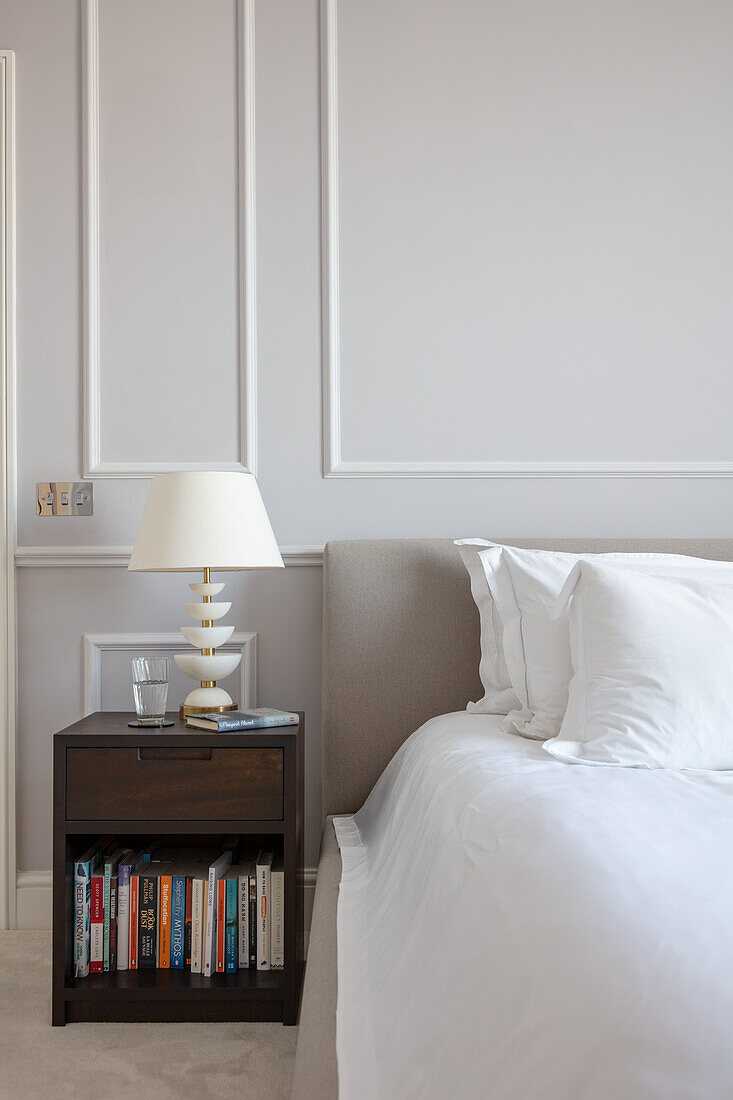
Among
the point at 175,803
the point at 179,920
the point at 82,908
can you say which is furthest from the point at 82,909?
the point at 175,803

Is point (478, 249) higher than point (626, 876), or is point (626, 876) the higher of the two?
point (478, 249)

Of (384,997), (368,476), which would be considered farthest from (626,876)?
(368,476)

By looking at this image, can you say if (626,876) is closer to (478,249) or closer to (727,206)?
(478,249)

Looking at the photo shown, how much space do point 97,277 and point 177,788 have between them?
136cm

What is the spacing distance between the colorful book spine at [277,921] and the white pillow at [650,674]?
711 millimetres

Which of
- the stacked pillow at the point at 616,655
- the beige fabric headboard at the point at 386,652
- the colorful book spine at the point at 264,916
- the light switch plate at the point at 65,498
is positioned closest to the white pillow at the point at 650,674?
the stacked pillow at the point at 616,655

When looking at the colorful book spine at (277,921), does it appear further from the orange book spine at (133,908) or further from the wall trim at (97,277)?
the wall trim at (97,277)

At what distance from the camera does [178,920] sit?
1.75m

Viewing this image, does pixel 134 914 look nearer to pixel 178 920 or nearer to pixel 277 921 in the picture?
pixel 178 920

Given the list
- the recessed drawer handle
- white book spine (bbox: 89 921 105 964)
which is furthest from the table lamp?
white book spine (bbox: 89 921 105 964)

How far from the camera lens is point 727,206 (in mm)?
2258

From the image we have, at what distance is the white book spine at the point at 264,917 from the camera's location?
174 cm

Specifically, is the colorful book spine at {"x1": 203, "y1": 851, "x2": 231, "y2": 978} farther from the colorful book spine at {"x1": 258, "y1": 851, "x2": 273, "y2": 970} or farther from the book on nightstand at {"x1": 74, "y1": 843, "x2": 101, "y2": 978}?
the book on nightstand at {"x1": 74, "y1": 843, "x2": 101, "y2": 978}

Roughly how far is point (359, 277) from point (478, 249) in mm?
332
